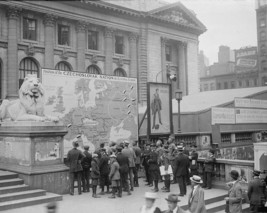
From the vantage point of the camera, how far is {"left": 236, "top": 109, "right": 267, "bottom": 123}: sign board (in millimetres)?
27539

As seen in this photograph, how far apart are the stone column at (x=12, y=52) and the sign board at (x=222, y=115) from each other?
16828 millimetres

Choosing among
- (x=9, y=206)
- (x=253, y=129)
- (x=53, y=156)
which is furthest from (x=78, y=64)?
(x=9, y=206)

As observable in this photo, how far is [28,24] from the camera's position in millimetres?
32875

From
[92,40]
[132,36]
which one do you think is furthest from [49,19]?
[132,36]

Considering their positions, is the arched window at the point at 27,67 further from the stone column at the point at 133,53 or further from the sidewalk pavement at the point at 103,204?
the sidewalk pavement at the point at 103,204

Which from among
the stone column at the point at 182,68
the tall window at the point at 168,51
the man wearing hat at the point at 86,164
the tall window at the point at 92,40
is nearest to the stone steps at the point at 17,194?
the man wearing hat at the point at 86,164

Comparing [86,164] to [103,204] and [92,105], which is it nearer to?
Answer: [103,204]

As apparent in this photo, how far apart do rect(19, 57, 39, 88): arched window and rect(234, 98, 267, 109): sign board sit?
17597 mm

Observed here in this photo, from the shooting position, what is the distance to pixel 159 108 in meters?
18.8

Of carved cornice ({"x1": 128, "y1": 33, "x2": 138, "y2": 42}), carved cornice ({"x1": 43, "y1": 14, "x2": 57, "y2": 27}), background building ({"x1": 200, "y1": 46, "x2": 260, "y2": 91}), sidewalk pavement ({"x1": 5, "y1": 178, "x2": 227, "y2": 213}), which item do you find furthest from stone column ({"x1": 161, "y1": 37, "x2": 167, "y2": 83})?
background building ({"x1": 200, "y1": 46, "x2": 260, "y2": 91})

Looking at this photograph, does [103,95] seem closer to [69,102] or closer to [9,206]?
[69,102]

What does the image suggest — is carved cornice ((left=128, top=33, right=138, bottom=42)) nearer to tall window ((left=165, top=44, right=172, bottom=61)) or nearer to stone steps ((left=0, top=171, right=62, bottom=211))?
tall window ((left=165, top=44, right=172, bottom=61))

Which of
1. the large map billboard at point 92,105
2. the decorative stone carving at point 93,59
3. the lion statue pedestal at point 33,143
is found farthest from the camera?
the decorative stone carving at point 93,59

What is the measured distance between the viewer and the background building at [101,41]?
31234mm
